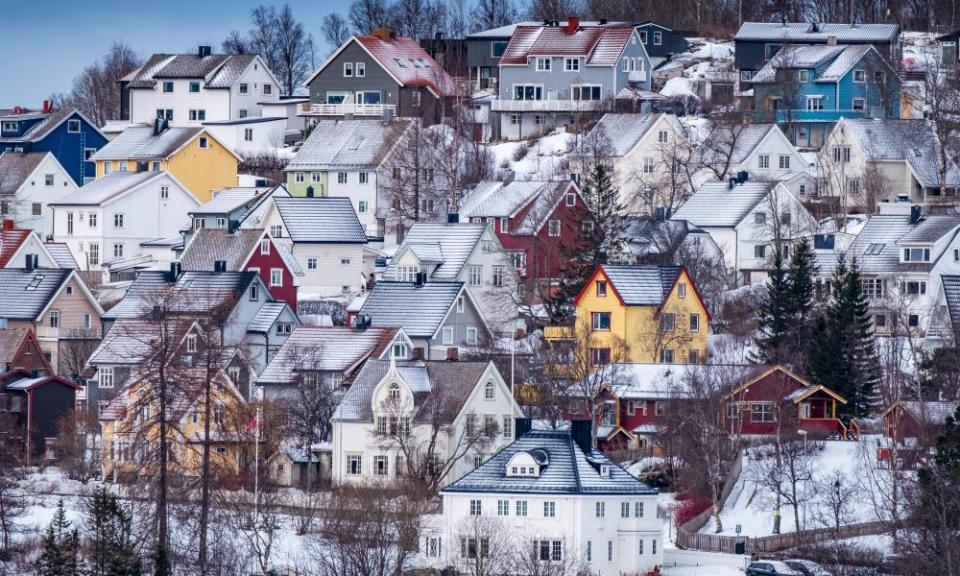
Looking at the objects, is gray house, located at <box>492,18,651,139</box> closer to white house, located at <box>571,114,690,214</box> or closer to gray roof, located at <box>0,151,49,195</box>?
white house, located at <box>571,114,690,214</box>

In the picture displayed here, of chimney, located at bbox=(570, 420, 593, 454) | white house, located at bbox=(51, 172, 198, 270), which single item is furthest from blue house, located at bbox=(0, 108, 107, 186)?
chimney, located at bbox=(570, 420, 593, 454)

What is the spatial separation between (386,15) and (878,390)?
6122 cm

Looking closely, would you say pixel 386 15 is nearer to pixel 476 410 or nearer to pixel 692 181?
pixel 692 181

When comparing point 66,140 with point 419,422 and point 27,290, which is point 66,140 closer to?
point 27,290

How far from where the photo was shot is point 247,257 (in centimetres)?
9981

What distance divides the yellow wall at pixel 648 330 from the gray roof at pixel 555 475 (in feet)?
48.8

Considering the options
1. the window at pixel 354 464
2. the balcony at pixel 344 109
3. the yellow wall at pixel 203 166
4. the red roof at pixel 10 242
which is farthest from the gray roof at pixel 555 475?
the balcony at pixel 344 109

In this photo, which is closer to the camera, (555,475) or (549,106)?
(555,475)

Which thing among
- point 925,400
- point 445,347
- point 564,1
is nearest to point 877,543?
point 925,400

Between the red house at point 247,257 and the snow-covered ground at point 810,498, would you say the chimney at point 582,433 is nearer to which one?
the snow-covered ground at point 810,498

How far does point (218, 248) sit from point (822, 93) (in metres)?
26.1

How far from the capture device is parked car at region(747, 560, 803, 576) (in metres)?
70.3

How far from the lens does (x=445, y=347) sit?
90312 millimetres

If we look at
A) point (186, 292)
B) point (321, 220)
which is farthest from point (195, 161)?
point (186, 292)
